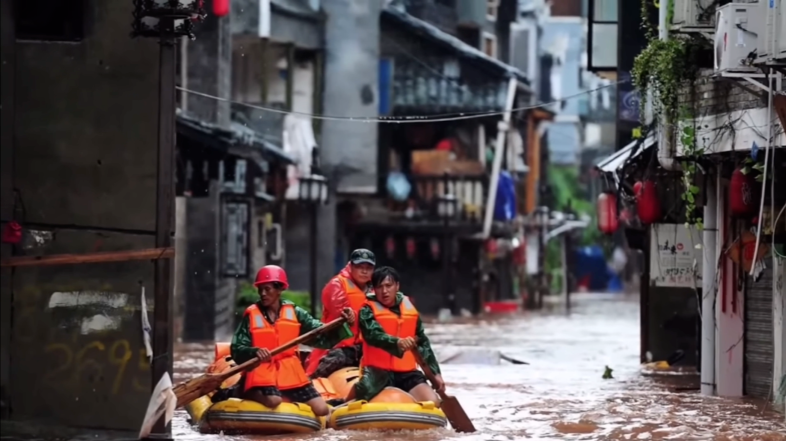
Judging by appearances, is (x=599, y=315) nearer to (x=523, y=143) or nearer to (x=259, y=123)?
(x=523, y=143)

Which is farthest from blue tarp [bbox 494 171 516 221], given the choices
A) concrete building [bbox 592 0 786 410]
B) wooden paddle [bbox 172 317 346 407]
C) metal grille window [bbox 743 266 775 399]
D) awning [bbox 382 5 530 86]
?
wooden paddle [bbox 172 317 346 407]

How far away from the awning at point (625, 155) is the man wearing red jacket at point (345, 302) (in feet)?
23.6

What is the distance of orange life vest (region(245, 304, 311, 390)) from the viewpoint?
15938 mm

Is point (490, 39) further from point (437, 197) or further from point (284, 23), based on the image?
point (284, 23)

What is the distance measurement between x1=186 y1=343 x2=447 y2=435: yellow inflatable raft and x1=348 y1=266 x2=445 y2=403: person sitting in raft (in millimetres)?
190

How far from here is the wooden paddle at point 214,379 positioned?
51.2 feet

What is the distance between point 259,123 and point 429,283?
40.3 ft

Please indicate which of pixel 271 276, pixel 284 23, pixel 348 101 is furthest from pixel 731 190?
pixel 348 101

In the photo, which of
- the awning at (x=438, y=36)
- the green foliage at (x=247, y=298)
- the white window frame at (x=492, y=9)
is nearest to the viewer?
the green foliage at (x=247, y=298)

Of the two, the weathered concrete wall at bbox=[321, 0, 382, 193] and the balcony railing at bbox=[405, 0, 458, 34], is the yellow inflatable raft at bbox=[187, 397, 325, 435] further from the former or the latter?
the balcony railing at bbox=[405, 0, 458, 34]

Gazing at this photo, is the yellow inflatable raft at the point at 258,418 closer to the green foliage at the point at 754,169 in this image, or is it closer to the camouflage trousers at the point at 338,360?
the camouflage trousers at the point at 338,360

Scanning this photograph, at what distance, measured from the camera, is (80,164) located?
13555mm

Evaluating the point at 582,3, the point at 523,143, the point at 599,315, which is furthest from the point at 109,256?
the point at 582,3

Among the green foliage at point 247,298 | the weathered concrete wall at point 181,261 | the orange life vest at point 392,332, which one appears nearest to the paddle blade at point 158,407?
the orange life vest at point 392,332
